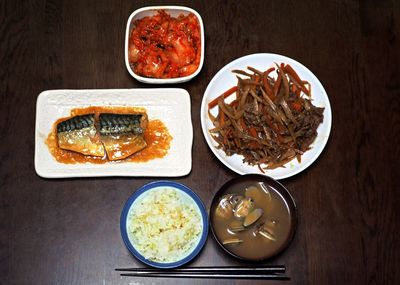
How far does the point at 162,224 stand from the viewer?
7.85 ft

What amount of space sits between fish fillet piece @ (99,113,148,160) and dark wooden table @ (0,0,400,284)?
0.16 m

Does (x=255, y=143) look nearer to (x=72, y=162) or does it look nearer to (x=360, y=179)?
(x=360, y=179)

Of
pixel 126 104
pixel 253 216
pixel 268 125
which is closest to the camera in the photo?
pixel 253 216

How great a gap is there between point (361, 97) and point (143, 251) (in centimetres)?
151

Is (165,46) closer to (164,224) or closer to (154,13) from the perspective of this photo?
(154,13)

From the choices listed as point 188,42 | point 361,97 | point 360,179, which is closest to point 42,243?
point 188,42

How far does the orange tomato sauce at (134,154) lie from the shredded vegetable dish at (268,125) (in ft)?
0.95

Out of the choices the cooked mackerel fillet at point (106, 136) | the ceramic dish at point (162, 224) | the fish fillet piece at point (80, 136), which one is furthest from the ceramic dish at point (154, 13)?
the ceramic dish at point (162, 224)

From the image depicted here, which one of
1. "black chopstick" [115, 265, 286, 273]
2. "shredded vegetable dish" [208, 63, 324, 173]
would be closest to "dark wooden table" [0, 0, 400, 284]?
"black chopstick" [115, 265, 286, 273]

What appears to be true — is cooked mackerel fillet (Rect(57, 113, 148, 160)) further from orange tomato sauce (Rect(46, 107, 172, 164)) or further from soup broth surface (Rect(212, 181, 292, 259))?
soup broth surface (Rect(212, 181, 292, 259))

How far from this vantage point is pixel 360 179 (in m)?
2.53

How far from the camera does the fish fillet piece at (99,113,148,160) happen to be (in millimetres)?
2484

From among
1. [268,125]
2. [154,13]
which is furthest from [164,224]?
[154,13]

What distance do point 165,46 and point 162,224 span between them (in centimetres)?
101
